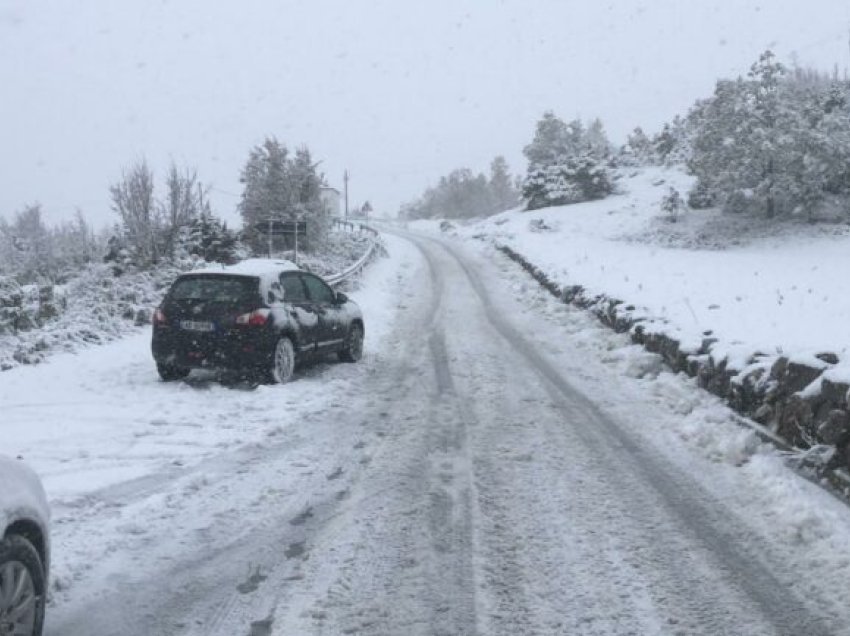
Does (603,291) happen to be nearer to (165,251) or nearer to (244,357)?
(244,357)

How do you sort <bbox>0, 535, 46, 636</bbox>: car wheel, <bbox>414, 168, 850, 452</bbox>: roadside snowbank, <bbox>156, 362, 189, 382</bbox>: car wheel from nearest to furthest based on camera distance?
<bbox>0, 535, 46, 636</bbox>: car wheel
<bbox>414, 168, 850, 452</bbox>: roadside snowbank
<bbox>156, 362, 189, 382</bbox>: car wheel

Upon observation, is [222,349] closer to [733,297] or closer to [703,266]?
[733,297]

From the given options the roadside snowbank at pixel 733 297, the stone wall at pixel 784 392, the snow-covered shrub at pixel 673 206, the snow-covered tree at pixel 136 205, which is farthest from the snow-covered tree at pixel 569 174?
the stone wall at pixel 784 392

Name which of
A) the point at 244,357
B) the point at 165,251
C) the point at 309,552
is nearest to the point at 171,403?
the point at 244,357

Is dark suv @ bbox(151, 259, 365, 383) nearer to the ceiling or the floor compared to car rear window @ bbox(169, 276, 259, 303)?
nearer to the floor

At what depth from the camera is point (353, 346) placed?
12453mm

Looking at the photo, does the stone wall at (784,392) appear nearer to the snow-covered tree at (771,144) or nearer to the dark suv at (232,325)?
the dark suv at (232,325)

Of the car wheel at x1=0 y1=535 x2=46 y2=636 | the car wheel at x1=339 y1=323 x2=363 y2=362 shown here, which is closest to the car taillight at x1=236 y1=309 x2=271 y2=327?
the car wheel at x1=339 y1=323 x2=363 y2=362

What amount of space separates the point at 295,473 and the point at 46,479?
1.93 m

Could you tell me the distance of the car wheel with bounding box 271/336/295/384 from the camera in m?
9.80

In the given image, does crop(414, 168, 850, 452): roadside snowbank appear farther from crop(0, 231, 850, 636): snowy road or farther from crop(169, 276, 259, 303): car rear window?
crop(169, 276, 259, 303): car rear window

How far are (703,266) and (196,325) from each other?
16.8 m

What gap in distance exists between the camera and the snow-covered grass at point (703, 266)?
32.0ft

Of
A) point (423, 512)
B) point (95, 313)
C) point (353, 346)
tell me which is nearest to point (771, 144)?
point (353, 346)
